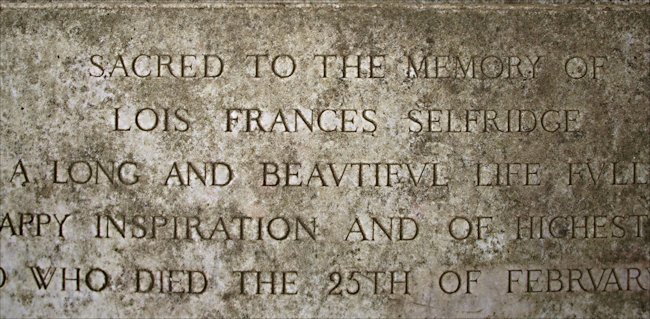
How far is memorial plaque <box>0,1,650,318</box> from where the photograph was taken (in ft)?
10.2

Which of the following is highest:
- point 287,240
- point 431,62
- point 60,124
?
point 431,62

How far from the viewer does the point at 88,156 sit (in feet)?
10.3

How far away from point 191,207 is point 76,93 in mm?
1000

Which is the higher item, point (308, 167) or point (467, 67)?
point (467, 67)

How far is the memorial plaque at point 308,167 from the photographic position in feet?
10.2

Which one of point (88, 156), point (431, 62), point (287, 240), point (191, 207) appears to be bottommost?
point (287, 240)

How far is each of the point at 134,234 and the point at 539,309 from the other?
252 centimetres

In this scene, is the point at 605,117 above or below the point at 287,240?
above

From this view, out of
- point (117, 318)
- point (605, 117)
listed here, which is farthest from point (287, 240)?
point (605, 117)

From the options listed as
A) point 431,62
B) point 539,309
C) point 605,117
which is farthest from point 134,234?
point 605,117

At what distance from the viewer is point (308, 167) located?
3.11 metres

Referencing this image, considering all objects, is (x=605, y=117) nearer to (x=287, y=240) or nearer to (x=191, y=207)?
(x=287, y=240)

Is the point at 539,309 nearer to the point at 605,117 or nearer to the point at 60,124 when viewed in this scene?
the point at 605,117

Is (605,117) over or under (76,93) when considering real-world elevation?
under
